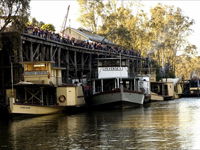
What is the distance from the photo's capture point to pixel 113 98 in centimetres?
5294

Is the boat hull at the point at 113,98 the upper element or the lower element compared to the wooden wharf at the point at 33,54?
lower

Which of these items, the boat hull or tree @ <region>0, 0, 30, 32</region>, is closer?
tree @ <region>0, 0, 30, 32</region>

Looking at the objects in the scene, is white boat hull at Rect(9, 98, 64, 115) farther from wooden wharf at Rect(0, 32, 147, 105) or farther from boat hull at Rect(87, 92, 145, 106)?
boat hull at Rect(87, 92, 145, 106)

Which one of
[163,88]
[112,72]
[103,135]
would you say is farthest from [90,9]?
[103,135]

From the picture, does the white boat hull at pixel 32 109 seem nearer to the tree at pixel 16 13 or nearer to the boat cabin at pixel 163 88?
the tree at pixel 16 13

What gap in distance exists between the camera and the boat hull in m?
52.8

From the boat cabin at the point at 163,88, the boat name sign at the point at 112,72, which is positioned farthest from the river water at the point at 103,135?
the boat cabin at the point at 163,88

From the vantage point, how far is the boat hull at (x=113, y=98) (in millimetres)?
52750

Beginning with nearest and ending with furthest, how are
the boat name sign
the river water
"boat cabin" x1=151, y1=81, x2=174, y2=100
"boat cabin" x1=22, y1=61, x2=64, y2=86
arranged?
the river water
"boat cabin" x1=22, y1=61, x2=64, y2=86
the boat name sign
"boat cabin" x1=151, y1=81, x2=174, y2=100

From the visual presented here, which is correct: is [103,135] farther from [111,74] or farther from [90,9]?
[90,9]

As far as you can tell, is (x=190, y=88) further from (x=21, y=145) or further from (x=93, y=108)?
(x=21, y=145)

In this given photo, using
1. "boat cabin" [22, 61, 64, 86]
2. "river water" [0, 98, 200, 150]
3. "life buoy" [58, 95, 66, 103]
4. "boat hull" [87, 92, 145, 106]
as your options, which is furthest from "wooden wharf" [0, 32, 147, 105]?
"river water" [0, 98, 200, 150]

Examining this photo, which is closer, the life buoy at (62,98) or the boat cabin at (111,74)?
the life buoy at (62,98)

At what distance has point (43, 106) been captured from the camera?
44.5m
